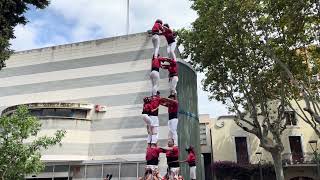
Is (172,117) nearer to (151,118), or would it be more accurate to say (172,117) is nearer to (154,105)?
(154,105)

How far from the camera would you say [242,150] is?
39.6m

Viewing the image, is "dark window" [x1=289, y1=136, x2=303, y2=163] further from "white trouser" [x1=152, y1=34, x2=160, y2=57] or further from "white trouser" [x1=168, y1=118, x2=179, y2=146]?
"white trouser" [x1=152, y1=34, x2=160, y2=57]

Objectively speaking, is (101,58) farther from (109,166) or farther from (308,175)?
(308,175)

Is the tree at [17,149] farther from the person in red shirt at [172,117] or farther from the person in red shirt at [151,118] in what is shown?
the person in red shirt at [172,117]


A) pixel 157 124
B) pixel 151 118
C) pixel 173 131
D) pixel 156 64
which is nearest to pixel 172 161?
pixel 173 131

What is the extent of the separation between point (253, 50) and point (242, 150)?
17123 millimetres

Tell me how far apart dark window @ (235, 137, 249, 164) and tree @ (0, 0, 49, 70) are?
28565 mm

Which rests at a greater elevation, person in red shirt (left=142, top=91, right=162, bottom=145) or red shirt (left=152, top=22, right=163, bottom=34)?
red shirt (left=152, top=22, right=163, bottom=34)

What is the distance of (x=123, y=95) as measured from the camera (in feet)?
91.4

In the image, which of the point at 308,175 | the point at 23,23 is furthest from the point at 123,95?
the point at 308,175

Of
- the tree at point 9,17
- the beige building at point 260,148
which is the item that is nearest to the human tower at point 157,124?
the tree at point 9,17

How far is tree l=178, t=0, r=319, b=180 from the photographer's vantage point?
21.0 meters

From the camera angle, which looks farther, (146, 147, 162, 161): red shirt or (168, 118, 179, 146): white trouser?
(168, 118, 179, 146): white trouser

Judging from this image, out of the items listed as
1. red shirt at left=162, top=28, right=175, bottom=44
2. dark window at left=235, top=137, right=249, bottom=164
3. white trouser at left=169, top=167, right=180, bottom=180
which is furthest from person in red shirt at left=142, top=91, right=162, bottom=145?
dark window at left=235, top=137, right=249, bottom=164
